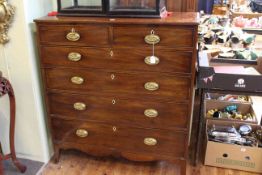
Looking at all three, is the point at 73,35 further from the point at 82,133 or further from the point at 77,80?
the point at 82,133

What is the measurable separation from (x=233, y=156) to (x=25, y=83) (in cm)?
145

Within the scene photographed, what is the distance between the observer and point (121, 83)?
5.26 ft

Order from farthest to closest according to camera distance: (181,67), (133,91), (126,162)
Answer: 1. (126,162)
2. (133,91)
3. (181,67)

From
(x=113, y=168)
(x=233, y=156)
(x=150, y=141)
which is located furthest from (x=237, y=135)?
(x=113, y=168)

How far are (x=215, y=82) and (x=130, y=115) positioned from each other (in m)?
0.54

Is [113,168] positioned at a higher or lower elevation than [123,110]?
lower

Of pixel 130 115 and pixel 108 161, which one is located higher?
pixel 130 115

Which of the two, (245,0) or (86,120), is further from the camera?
(245,0)

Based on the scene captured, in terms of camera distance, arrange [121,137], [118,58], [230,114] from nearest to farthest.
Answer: [118,58]
[121,137]
[230,114]

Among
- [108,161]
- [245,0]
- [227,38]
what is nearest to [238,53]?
[227,38]

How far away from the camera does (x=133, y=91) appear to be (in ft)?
5.27

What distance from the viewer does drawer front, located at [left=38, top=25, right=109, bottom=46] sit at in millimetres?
1512

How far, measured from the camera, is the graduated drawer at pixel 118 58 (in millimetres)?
1468

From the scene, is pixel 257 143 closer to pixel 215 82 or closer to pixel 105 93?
pixel 215 82
